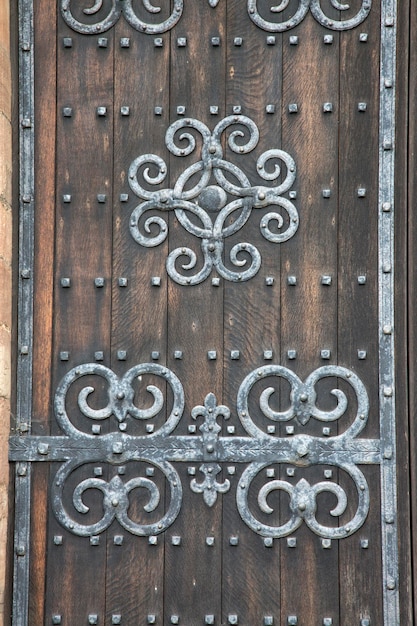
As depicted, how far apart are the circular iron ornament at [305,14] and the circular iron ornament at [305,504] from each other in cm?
100

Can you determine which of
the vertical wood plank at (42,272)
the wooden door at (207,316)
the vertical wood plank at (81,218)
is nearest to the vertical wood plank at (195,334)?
the wooden door at (207,316)

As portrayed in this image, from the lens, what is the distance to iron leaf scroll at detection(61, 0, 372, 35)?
6.67ft

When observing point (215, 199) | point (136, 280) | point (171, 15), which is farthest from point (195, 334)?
point (171, 15)

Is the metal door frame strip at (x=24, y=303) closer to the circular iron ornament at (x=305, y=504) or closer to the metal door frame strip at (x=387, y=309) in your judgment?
the circular iron ornament at (x=305, y=504)

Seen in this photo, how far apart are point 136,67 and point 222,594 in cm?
121

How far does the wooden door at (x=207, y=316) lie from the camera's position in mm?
1958

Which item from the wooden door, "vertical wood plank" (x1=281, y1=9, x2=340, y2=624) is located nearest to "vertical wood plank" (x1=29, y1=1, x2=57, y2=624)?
the wooden door

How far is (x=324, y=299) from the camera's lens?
200cm

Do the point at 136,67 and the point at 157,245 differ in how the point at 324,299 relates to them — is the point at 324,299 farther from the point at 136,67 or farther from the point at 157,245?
the point at 136,67

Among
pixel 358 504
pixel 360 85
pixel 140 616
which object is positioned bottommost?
pixel 140 616

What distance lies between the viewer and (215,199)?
2027 mm

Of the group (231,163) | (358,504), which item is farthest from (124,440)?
(231,163)

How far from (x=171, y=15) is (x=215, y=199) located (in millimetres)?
444

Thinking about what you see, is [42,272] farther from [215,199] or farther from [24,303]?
[215,199]
